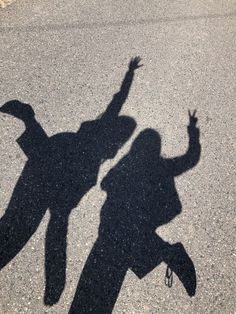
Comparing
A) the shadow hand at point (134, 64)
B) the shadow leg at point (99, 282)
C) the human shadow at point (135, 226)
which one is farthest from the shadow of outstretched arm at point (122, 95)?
the shadow leg at point (99, 282)

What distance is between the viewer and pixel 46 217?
4191 millimetres

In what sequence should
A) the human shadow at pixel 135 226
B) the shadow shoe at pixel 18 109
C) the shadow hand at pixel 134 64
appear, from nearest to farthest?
1. the human shadow at pixel 135 226
2. the shadow shoe at pixel 18 109
3. the shadow hand at pixel 134 64

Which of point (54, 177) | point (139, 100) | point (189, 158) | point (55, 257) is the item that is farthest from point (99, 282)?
point (139, 100)

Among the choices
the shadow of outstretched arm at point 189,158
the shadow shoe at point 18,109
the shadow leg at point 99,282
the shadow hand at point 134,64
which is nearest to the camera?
the shadow leg at point 99,282

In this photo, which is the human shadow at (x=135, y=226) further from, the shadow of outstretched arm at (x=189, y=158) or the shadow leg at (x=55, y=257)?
the shadow leg at (x=55, y=257)

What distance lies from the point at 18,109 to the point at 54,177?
1310 millimetres

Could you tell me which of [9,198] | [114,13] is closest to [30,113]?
[9,198]

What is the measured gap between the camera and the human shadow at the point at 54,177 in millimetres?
3951

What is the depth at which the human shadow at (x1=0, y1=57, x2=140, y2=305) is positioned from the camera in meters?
3.95

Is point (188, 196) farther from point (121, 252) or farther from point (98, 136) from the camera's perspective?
point (98, 136)

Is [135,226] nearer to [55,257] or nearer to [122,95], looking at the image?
Result: [55,257]

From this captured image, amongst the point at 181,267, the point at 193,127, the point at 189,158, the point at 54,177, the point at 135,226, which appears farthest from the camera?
the point at 193,127

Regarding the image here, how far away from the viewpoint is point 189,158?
5.00 metres

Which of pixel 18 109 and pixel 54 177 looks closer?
pixel 54 177
